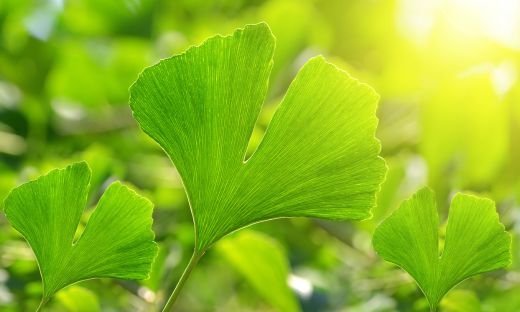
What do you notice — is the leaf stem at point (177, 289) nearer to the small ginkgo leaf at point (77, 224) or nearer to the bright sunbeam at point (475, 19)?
the small ginkgo leaf at point (77, 224)

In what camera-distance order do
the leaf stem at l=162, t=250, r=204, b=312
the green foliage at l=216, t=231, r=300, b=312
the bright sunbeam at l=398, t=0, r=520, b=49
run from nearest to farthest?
the leaf stem at l=162, t=250, r=204, b=312
the green foliage at l=216, t=231, r=300, b=312
the bright sunbeam at l=398, t=0, r=520, b=49

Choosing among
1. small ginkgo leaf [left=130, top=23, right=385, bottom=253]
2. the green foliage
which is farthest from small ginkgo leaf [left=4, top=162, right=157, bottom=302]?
the green foliage

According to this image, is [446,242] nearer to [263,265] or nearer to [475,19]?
[263,265]

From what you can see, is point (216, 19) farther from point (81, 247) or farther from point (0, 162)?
point (81, 247)

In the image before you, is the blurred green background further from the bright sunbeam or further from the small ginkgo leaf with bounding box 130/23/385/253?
the small ginkgo leaf with bounding box 130/23/385/253

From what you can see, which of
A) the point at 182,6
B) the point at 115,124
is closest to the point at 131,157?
the point at 115,124

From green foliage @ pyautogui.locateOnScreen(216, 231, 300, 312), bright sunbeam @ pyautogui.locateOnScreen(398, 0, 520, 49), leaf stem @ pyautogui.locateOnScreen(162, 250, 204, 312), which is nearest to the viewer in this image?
leaf stem @ pyautogui.locateOnScreen(162, 250, 204, 312)

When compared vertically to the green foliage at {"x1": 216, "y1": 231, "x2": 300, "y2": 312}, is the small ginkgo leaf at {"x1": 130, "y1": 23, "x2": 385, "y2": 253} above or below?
below

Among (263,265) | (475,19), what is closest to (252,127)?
(263,265)
